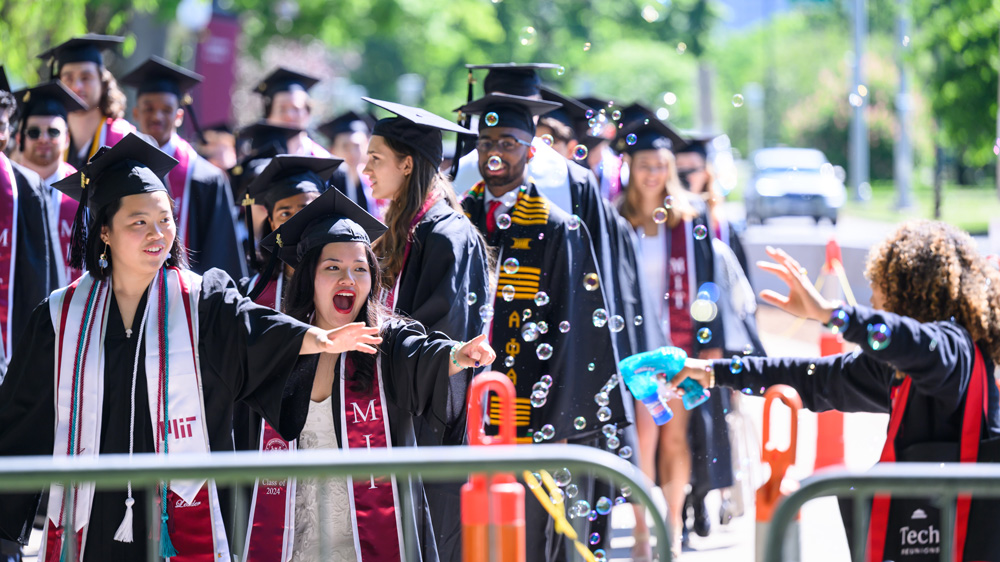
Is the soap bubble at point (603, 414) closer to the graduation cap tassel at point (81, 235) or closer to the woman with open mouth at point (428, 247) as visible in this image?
the woman with open mouth at point (428, 247)

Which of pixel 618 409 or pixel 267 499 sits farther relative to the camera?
pixel 618 409

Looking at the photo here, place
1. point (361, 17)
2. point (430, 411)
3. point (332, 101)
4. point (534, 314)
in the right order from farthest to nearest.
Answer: point (332, 101) → point (361, 17) → point (534, 314) → point (430, 411)

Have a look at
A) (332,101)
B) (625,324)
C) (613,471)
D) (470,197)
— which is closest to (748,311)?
(625,324)

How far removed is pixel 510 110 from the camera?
5070 millimetres

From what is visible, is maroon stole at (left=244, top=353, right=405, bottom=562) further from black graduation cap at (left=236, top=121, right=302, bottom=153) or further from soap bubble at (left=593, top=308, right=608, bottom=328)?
black graduation cap at (left=236, top=121, right=302, bottom=153)

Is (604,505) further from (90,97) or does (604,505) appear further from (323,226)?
(90,97)

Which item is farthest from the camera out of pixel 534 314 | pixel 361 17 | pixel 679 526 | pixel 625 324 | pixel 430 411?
pixel 361 17

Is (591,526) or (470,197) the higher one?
(470,197)

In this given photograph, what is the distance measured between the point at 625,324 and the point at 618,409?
1.71 ft

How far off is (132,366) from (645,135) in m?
3.40

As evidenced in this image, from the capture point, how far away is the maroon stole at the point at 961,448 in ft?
11.2

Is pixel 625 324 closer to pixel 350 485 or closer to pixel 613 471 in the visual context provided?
pixel 350 485

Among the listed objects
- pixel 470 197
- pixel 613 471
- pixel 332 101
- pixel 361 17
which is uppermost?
pixel 332 101

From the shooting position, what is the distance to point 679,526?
5.89m
